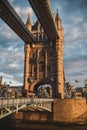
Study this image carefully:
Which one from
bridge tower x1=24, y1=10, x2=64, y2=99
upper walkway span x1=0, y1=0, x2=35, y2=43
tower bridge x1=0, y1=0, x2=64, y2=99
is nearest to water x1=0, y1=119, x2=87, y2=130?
tower bridge x1=0, y1=0, x2=64, y2=99

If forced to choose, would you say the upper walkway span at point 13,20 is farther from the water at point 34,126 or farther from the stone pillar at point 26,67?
the water at point 34,126

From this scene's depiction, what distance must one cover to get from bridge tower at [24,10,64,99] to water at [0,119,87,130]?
16497 mm

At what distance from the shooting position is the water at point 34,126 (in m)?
51.1

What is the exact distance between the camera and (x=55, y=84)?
233 feet

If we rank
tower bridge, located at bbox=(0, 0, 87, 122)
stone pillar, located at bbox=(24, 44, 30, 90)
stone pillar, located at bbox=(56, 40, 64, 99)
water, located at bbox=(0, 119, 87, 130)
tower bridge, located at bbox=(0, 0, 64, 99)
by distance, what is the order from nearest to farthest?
water, located at bbox=(0, 119, 87, 130) < tower bridge, located at bbox=(0, 0, 87, 122) < tower bridge, located at bbox=(0, 0, 64, 99) < stone pillar, located at bbox=(56, 40, 64, 99) < stone pillar, located at bbox=(24, 44, 30, 90)

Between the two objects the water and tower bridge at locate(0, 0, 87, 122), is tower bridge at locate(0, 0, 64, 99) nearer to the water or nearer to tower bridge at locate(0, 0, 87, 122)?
tower bridge at locate(0, 0, 87, 122)

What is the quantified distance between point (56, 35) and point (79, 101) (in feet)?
Result: 78.0

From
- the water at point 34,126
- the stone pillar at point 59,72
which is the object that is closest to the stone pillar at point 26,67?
the stone pillar at point 59,72

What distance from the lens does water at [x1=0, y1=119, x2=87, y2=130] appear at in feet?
168

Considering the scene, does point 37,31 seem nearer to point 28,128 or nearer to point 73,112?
point 73,112

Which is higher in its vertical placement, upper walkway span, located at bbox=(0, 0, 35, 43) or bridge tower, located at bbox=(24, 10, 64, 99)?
upper walkway span, located at bbox=(0, 0, 35, 43)

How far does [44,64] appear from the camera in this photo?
7500cm

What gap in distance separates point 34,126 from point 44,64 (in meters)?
26.6

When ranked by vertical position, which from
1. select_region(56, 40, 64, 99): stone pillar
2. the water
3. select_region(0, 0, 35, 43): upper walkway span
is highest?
select_region(0, 0, 35, 43): upper walkway span
